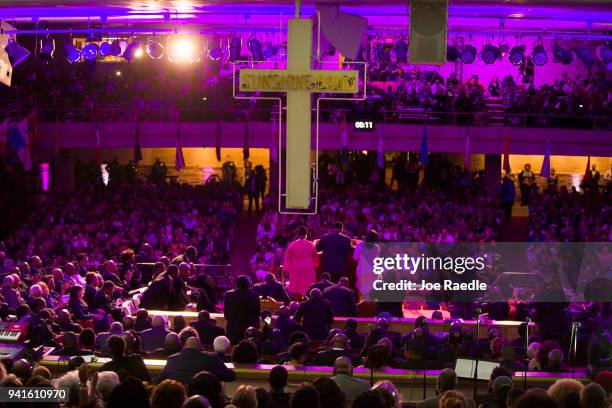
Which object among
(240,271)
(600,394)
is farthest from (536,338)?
(240,271)

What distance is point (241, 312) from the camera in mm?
13266

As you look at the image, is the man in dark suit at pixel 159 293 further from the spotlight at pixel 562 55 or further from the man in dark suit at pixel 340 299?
the spotlight at pixel 562 55

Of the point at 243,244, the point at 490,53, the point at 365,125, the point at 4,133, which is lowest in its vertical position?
the point at 243,244

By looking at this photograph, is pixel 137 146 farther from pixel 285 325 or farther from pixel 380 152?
pixel 285 325

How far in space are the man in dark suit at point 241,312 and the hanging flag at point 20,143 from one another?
15.4 metres

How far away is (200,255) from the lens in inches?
953

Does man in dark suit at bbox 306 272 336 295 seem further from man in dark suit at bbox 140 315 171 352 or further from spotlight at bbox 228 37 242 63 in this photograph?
spotlight at bbox 228 37 242 63

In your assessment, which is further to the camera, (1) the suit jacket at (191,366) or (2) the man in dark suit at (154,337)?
(2) the man in dark suit at (154,337)

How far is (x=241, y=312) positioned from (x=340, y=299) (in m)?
1.87

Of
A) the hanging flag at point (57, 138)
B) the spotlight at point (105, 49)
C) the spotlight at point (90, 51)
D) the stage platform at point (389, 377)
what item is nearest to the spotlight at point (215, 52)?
the spotlight at point (105, 49)

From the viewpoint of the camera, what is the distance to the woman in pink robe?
16141 millimetres

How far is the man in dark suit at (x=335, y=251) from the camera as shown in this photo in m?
16.1

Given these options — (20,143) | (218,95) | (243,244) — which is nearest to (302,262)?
(243,244)

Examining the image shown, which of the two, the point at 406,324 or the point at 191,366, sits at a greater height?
the point at 191,366
